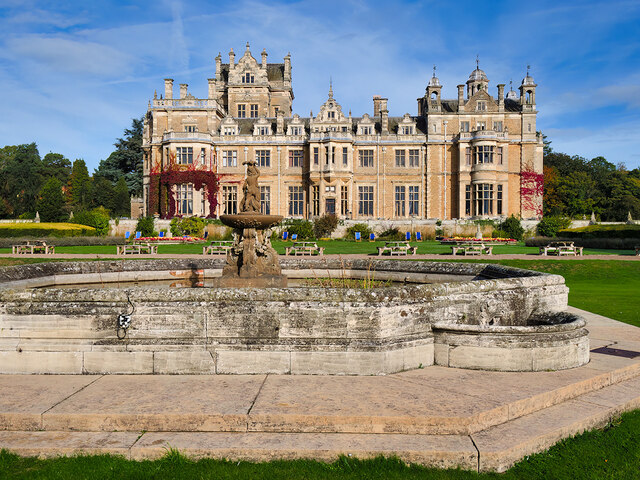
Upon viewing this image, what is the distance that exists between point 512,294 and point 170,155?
140 feet

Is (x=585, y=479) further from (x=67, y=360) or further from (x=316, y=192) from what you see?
(x=316, y=192)

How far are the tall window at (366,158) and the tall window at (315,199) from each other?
5324mm

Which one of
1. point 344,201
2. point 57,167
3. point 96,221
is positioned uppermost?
point 57,167

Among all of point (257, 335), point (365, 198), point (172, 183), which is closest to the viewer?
point (257, 335)

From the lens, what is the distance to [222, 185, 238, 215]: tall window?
4679 centimetres

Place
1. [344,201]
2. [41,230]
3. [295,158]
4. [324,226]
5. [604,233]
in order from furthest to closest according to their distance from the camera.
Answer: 1. [295,158]
2. [344,201]
3. [324,226]
4. [41,230]
5. [604,233]

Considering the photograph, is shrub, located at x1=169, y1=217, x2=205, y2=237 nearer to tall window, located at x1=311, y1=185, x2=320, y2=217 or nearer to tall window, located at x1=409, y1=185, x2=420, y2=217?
tall window, located at x1=311, y1=185, x2=320, y2=217

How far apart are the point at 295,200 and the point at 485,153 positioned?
750 inches

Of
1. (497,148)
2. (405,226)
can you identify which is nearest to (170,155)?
(405,226)

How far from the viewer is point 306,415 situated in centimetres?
393

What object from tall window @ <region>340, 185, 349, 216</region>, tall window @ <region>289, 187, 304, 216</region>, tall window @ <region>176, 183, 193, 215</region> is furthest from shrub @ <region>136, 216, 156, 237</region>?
tall window @ <region>340, 185, 349, 216</region>

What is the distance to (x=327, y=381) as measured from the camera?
491 centimetres

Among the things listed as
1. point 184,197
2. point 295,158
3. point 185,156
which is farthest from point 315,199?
point 185,156

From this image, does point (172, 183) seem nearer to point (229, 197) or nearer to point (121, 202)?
point (229, 197)
